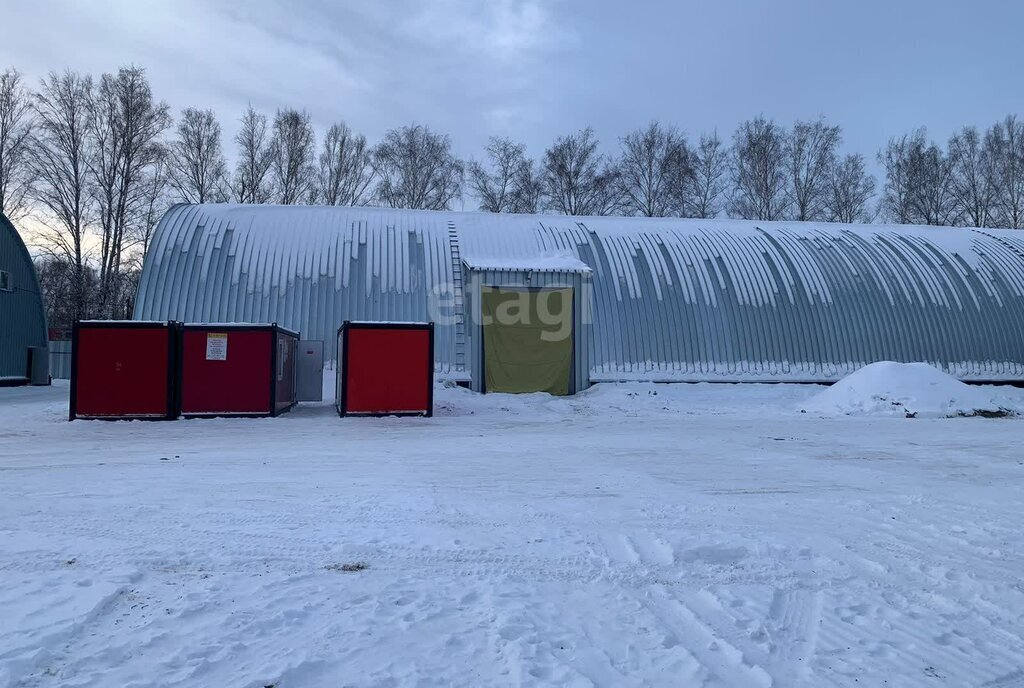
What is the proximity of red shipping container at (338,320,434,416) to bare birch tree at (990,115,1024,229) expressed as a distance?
43719 mm

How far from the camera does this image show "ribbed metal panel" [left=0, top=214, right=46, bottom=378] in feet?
81.8

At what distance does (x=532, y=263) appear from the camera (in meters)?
21.5

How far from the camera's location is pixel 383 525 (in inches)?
237

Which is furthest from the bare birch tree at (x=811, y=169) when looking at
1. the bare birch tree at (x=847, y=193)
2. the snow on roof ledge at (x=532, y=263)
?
the snow on roof ledge at (x=532, y=263)

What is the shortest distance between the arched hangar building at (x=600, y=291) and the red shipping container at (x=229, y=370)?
5.62 metres

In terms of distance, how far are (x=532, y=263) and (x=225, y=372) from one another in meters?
9.85

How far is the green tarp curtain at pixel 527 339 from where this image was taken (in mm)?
19859

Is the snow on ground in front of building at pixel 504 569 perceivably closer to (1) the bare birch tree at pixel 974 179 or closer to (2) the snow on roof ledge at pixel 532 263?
(2) the snow on roof ledge at pixel 532 263

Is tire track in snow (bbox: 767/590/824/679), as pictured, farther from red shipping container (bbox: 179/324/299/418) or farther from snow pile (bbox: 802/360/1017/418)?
snow pile (bbox: 802/360/1017/418)

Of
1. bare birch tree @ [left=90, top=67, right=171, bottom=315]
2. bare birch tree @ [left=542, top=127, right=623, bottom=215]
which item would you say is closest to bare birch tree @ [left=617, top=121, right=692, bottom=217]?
bare birch tree @ [left=542, top=127, right=623, bottom=215]

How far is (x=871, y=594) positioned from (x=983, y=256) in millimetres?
26474

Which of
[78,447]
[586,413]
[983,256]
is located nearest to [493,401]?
[586,413]

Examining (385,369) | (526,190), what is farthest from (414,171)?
(385,369)

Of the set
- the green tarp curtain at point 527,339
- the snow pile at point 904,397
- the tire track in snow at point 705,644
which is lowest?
the tire track in snow at point 705,644
